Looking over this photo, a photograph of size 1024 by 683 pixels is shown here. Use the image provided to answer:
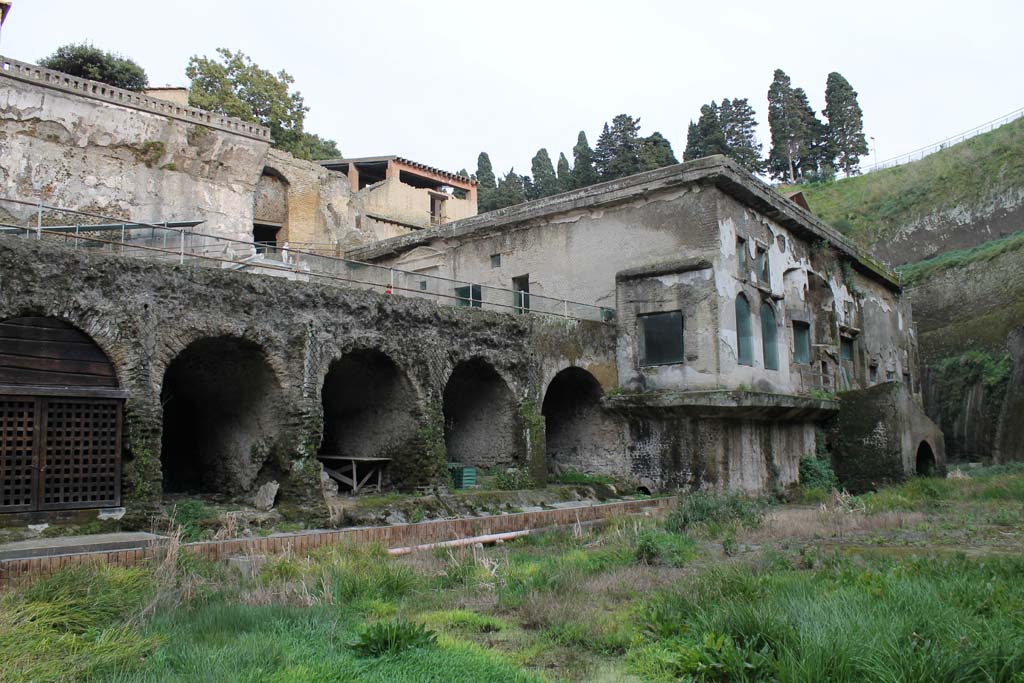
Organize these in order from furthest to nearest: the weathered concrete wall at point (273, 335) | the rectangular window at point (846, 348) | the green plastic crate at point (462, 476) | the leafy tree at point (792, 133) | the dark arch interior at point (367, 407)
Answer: the leafy tree at point (792, 133) < the rectangular window at point (846, 348) < the green plastic crate at point (462, 476) < the dark arch interior at point (367, 407) < the weathered concrete wall at point (273, 335)

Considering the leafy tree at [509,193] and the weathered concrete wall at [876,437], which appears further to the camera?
the leafy tree at [509,193]

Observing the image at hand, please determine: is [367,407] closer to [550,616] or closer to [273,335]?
[273,335]

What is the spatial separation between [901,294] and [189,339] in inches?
1204

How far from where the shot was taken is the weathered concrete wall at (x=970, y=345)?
30.4 meters

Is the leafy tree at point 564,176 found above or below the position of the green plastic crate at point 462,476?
above

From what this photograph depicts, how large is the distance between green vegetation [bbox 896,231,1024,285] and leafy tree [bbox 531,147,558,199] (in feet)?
71.5

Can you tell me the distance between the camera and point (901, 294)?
1384 inches

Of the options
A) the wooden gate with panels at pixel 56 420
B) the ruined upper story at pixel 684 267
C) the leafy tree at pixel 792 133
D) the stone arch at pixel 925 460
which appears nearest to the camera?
the wooden gate with panels at pixel 56 420

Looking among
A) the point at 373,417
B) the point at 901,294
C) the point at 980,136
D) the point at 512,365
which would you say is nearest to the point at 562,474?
the point at 512,365

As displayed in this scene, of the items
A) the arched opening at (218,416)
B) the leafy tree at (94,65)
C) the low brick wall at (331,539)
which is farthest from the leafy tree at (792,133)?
the arched opening at (218,416)

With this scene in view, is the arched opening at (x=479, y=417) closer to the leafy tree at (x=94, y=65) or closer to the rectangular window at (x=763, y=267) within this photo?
the rectangular window at (x=763, y=267)

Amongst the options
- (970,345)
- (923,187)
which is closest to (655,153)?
(923,187)

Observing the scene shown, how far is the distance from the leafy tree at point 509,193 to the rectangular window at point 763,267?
26.7 m

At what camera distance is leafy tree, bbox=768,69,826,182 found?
207ft
